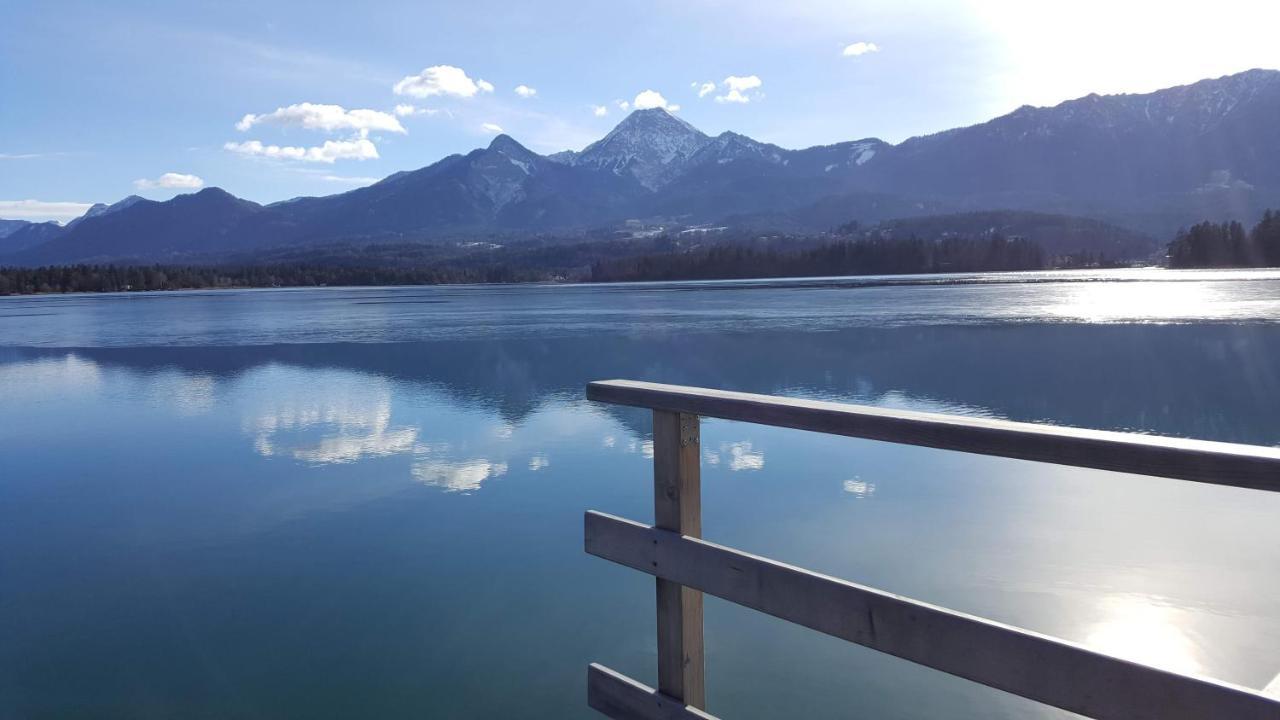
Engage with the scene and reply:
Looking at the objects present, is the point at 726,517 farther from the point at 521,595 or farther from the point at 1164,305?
the point at 1164,305

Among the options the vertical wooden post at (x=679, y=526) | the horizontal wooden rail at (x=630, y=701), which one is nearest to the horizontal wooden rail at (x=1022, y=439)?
the vertical wooden post at (x=679, y=526)

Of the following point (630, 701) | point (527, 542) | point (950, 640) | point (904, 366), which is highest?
point (950, 640)

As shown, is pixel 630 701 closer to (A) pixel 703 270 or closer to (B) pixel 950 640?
(B) pixel 950 640

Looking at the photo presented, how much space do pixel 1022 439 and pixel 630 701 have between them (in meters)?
2.02

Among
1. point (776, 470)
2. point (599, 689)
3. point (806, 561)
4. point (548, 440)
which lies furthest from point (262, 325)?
point (599, 689)

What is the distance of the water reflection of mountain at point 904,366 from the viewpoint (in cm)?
1680

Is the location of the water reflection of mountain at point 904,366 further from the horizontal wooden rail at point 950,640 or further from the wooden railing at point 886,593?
the horizontal wooden rail at point 950,640

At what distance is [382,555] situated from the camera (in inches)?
344

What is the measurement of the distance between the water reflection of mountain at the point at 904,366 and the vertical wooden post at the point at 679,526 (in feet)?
41.4

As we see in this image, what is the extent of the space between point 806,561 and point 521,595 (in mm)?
2695

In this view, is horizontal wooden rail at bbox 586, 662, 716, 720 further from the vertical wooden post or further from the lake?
the lake

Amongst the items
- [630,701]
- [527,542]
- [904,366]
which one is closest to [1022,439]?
[630,701]

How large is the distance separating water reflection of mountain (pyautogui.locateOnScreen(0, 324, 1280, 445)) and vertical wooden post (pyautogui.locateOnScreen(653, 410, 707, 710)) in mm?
12609

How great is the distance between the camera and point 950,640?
99.7 inches
